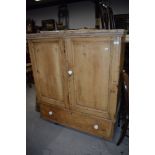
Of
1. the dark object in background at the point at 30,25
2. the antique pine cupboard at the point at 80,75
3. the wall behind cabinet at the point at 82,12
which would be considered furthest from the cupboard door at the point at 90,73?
the dark object in background at the point at 30,25

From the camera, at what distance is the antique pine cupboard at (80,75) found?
4.95 feet

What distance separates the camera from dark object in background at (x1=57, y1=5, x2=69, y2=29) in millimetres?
5375

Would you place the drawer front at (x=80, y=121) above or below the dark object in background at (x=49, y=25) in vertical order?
below

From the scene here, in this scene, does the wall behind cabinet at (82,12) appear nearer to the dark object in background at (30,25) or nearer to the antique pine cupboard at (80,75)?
the dark object in background at (30,25)

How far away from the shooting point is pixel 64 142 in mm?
1881

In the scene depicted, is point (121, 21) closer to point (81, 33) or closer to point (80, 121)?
point (81, 33)

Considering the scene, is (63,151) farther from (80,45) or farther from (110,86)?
(80,45)

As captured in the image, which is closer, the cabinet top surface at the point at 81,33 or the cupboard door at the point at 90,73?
the cabinet top surface at the point at 81,33

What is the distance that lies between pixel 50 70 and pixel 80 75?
46cm

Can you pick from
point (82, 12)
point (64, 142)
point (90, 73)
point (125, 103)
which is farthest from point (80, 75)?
point (82, 12)

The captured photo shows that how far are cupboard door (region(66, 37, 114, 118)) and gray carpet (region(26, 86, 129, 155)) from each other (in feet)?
1.33
